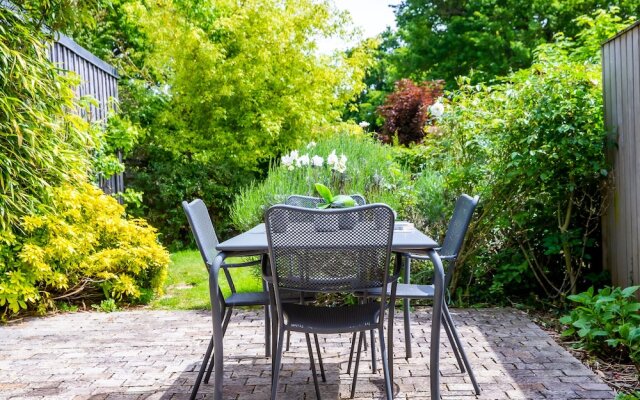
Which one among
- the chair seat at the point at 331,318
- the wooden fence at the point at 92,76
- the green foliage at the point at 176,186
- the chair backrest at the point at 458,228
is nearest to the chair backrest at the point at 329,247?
the chair seat at the point at 331,318

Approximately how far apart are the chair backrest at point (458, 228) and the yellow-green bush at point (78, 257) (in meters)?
3.09

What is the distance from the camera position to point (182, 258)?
8414 millimetres

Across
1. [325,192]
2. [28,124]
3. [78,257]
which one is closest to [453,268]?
[325,192]

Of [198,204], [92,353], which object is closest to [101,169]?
[92,353]

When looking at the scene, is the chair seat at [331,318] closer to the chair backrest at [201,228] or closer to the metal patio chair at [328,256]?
the metal patio chair at [328,256]

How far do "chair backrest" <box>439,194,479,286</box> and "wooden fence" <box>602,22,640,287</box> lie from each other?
1.54m

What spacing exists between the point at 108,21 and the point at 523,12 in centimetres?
1163

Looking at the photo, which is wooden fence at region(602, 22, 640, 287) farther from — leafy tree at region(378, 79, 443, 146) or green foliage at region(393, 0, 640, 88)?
green foliage at region(393, 0, 640, 88)

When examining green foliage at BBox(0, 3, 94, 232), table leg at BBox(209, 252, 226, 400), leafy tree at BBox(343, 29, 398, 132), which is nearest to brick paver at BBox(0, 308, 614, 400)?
table leg at BBox(209, 252, 226, 400)

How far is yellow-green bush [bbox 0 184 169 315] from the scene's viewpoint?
15.9ft

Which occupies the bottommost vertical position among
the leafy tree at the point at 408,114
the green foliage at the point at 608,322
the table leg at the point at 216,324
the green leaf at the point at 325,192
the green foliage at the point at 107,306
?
the green foliage at the point at 107,306

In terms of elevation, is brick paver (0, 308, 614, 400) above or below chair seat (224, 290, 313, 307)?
below

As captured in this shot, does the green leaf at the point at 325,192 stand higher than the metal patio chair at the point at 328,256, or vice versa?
the green leaf at the point at 325,192

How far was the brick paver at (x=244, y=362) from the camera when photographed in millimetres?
3139
